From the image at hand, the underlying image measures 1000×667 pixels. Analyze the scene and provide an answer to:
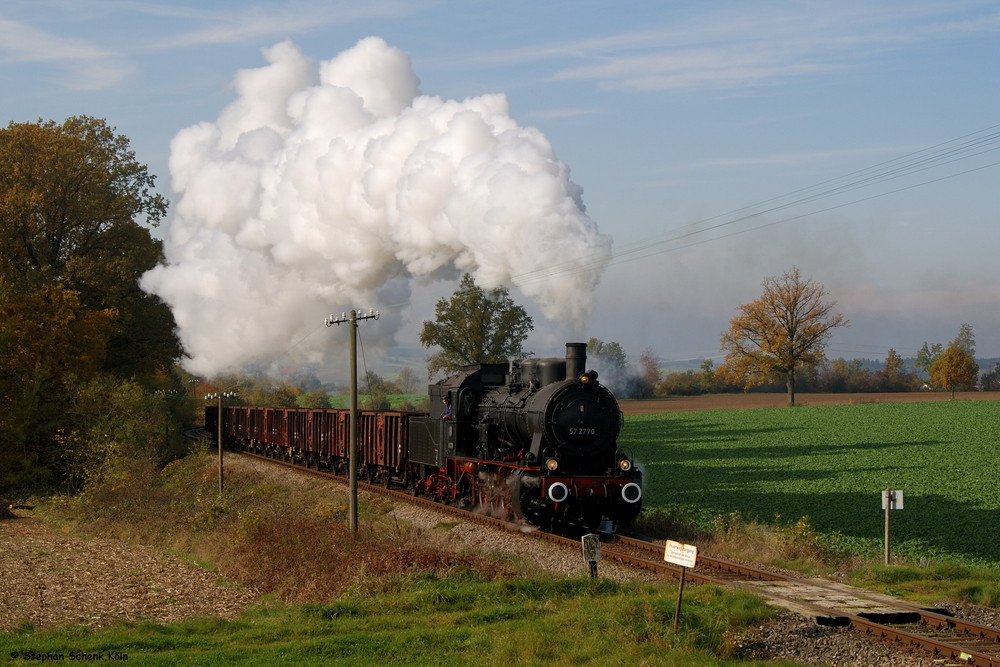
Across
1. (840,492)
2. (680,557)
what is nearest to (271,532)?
(680,557)

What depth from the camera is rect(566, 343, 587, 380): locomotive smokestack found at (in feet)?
65.4

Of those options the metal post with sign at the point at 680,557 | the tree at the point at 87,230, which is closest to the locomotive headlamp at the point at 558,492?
the metal post with sign at the point at 680,557

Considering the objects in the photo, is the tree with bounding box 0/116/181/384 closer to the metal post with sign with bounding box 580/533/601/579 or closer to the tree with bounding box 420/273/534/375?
the tree with bounding box 420/273/534/375

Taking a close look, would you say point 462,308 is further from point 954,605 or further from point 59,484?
point 954,605

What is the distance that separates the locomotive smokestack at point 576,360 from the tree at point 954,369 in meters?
82.3

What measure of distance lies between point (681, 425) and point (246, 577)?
49.5 m

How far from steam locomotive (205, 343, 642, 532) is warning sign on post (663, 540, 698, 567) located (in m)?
7.15

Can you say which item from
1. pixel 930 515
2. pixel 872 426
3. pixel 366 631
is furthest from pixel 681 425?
pixel 366 631

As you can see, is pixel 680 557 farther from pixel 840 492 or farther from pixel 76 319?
pixel 76 319

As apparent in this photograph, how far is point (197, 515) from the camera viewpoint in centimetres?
2548

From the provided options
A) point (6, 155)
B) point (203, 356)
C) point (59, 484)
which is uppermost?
point (6, 155)

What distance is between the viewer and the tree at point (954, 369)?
302 ft

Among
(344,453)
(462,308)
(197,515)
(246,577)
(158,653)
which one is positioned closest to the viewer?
(158,653)

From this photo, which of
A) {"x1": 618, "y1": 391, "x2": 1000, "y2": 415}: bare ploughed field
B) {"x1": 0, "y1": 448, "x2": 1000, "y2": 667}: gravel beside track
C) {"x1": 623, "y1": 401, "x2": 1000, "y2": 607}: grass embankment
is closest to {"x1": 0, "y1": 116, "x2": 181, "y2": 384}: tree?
{"x1": 0, "y1": 448, "x2": 1000, "y2": 667}: gravel beside track
